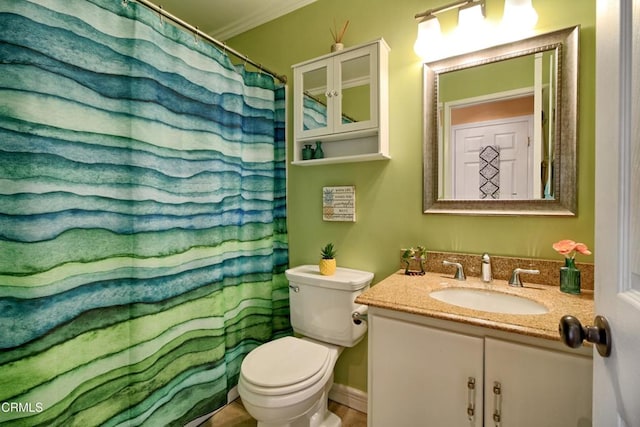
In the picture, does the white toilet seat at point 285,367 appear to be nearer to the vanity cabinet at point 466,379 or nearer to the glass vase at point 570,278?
the vanity cabinet at point 466,379

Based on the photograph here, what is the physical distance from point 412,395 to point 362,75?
1.47 m

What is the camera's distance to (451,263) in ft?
4.41

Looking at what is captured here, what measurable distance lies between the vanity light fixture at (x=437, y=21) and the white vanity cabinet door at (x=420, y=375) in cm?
129

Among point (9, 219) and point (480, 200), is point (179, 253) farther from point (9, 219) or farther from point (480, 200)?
point (480, 200)

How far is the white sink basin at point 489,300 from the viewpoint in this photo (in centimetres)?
109

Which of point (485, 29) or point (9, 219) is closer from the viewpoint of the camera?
point (9, 219)

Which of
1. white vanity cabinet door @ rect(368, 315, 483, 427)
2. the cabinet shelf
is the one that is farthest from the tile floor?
the cabinet shelf

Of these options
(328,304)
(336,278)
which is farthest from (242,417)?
(336,278)

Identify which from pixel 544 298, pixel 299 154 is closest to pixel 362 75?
pixel 299 154

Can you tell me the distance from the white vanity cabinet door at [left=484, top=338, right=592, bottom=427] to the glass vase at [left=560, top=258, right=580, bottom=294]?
40 centimetres

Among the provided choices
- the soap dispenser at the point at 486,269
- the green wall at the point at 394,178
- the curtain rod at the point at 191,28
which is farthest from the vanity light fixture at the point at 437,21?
the soap dispenser at the point at 486,269

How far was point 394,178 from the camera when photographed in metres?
1.56

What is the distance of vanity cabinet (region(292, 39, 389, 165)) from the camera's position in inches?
58.3

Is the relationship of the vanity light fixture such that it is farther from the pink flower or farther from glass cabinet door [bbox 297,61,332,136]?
the pink flower
